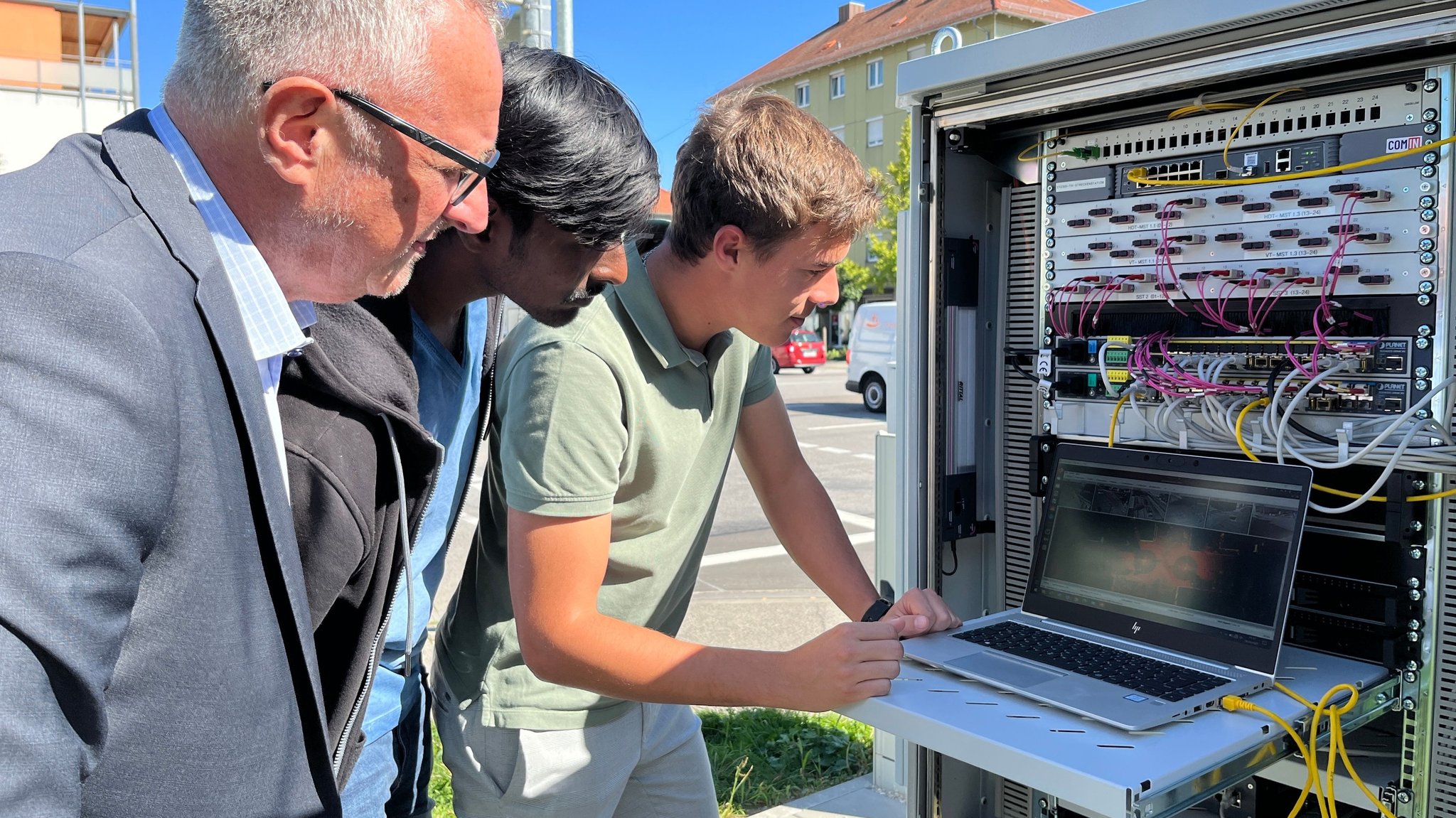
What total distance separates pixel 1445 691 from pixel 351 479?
183 centimetres

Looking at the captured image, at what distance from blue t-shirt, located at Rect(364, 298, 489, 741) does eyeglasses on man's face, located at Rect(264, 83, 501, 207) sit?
0.45m

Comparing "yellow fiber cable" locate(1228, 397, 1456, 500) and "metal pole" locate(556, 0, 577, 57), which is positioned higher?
"metal pole" locate(556, 0, 577, 57)

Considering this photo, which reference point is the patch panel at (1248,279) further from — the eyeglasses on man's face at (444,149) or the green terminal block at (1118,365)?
the eyeglasses on man's face at (444,149)

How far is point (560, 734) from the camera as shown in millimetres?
1710

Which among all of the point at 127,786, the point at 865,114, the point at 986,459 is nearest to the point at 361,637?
the point at 127,786

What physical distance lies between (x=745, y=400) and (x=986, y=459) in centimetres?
74

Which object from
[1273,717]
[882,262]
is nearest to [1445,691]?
[1273,717]

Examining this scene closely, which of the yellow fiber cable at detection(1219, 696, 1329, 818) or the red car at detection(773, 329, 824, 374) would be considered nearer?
the yellow fiber cable at detection(1219, 696, 1329, 818)

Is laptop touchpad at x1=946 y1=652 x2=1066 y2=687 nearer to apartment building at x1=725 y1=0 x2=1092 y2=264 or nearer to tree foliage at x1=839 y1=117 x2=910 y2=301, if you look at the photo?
tree foliage at x1=839 y1=117 x2=910 y2=301

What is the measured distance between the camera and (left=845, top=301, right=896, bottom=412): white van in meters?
15.8

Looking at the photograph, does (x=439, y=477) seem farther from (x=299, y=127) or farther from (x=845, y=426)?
(x=845, y=426)

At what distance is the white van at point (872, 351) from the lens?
1582 cm

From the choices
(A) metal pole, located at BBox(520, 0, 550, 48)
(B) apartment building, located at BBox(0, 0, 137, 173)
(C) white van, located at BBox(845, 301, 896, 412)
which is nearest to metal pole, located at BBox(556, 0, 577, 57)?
(A) metal pole, located at BBox(520, 0, 550, 48)

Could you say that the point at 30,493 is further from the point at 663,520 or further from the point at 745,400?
the point at 745,400
